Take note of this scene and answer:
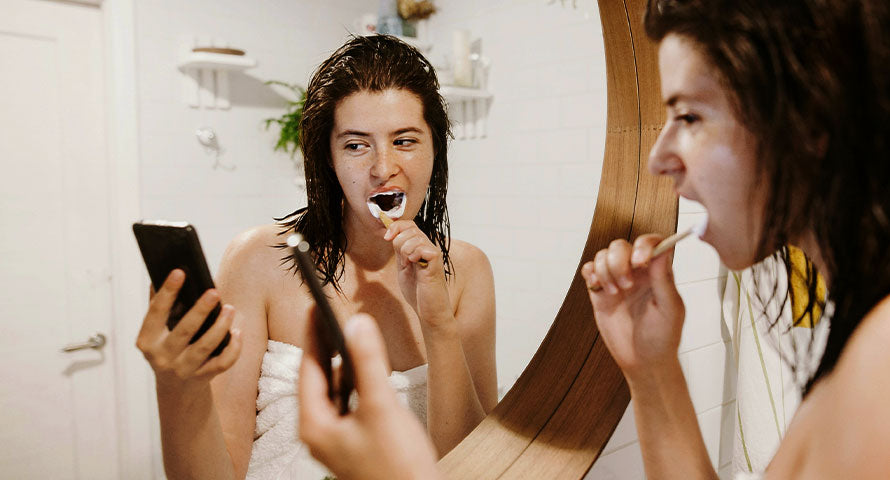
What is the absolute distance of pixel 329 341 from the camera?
0.32 m

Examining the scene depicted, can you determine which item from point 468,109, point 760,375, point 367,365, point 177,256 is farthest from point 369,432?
point 760,375

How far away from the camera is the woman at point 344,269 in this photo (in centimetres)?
46

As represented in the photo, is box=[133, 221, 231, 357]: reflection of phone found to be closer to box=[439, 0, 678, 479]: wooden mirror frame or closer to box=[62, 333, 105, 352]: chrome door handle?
box=[62, 333, 105, 352]: chrome door handle

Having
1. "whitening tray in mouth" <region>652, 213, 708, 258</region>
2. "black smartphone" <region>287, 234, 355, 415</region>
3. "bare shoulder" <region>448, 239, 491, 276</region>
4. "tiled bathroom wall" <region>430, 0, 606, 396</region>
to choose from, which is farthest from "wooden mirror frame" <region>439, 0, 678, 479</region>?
"black smartphone" <region>287, 234, 355, 415</region>

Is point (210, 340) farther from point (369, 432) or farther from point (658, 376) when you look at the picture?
point (658, 376)

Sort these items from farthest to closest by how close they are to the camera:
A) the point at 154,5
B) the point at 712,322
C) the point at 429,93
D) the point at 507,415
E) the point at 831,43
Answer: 1. the point at 712,322
2. the point at 507,415
3. the point at 429,93
4. the point at 154,5
5. the point at 831,43

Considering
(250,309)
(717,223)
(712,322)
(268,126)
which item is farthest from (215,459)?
(712,322)

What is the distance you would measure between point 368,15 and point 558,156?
267mm

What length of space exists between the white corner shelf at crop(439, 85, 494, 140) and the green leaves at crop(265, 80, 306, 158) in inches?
5.3

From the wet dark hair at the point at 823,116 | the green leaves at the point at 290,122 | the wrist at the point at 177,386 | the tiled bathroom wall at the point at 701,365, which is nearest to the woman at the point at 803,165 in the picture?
the wet dark hair at the point at 823,116

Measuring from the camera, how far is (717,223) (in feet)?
1.22

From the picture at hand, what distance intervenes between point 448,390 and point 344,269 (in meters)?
0.16

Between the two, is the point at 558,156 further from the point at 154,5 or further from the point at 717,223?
the point at 154,5

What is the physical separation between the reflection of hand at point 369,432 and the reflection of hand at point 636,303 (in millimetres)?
223
